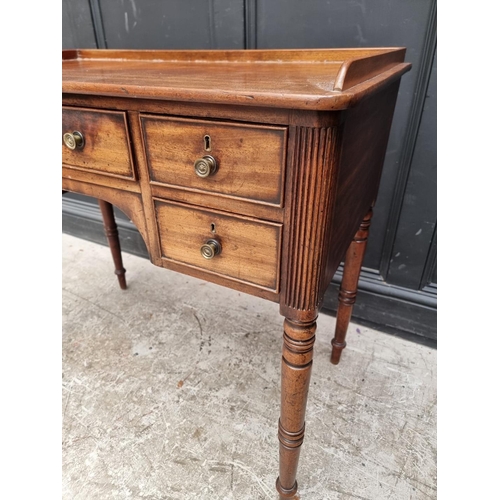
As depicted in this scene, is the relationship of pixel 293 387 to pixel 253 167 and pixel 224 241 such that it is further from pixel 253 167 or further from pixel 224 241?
pixel 253 167

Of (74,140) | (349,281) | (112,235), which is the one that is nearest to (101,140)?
(74,140)

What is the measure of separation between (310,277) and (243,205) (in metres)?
0.17

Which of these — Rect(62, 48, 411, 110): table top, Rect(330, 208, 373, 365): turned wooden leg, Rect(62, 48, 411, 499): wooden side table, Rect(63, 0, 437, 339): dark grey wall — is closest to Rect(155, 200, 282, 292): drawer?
Rect(62, 48, 411, 499): wooden side table

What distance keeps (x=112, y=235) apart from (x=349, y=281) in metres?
0.98

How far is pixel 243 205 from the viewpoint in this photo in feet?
2.17

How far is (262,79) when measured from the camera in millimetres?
703

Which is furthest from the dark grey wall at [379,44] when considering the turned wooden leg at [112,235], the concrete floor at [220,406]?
the turned wooden leg at [112,235]

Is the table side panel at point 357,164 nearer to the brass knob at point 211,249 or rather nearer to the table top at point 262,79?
the table top at point 262,79

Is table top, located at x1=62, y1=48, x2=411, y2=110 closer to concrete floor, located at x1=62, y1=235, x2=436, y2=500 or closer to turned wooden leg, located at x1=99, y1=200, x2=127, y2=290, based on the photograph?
turned wooden leg, located at x1=99, y1=200, x2=127, y2=290

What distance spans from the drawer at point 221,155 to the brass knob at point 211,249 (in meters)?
0.10

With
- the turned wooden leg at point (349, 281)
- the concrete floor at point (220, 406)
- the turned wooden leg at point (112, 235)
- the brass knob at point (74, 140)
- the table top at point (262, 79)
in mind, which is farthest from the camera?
the turned wooden leg at point (112, 235)

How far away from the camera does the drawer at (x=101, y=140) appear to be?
0.73 m
